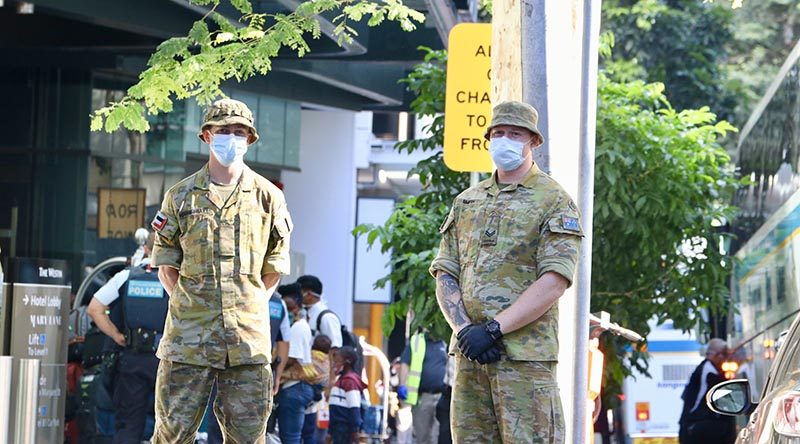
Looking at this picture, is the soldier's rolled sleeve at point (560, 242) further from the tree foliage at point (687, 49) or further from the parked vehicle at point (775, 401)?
the tree foliage at point (687, 49)

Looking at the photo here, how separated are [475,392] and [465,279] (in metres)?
0.51

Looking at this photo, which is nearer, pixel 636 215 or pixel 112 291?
pixel 112 291

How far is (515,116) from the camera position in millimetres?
6793

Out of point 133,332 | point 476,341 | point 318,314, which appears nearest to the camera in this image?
point 476,341

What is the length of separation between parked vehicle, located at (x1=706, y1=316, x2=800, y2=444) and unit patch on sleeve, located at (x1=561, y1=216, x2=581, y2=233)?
0.98 metres

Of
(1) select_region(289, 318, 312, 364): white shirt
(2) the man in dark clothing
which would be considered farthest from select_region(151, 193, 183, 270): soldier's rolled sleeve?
(2) the man in dark clothing

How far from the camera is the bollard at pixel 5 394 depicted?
33.8ft

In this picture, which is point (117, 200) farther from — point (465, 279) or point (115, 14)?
point (465, 279)

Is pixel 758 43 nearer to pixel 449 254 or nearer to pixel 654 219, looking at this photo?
pixel 654 219

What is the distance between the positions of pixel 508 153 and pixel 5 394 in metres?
5.21

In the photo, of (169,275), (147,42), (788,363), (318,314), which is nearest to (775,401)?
(788,363)

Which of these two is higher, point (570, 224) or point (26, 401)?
point (570, 224)

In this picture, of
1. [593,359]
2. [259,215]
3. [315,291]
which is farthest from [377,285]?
[259,215]

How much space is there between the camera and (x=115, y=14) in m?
18.1
